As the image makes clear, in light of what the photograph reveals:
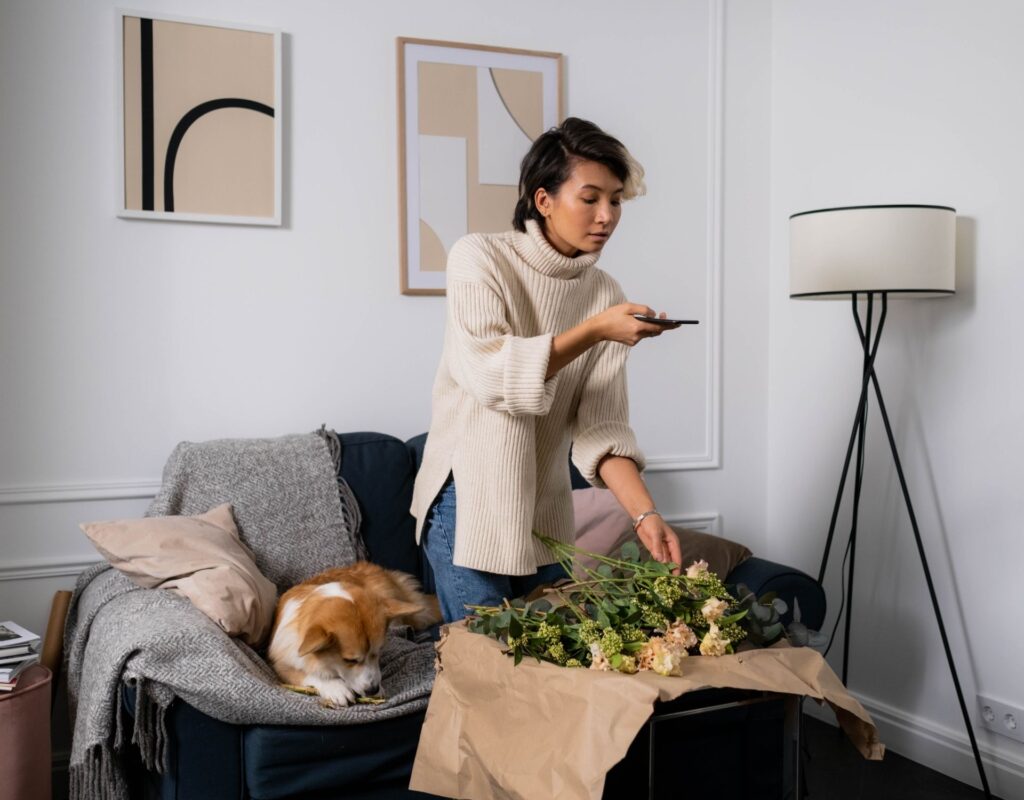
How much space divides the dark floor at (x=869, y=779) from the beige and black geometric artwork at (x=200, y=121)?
2185mm

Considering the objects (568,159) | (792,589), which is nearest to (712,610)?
(568,159)

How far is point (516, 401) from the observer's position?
1607mm

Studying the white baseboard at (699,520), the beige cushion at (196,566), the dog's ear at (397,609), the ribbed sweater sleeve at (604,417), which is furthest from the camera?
the white baseboard at (699,520)

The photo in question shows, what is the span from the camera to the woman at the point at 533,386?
5.37 ft

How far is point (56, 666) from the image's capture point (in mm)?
2645

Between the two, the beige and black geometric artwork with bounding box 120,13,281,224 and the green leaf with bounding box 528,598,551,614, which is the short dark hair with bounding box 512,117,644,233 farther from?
the beige and black geometric artwork with bounding box 120,13,281,224

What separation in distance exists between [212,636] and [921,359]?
206cm

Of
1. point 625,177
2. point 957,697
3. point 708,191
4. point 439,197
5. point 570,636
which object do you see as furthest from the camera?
point 708,191

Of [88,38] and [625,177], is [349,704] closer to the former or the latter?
[625,177]

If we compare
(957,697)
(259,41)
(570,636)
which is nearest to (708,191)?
(259,41)

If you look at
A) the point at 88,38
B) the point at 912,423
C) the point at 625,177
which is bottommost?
the point at 912,423

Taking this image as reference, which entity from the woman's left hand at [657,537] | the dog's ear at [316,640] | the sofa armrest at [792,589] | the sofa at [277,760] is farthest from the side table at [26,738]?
the sofa armrest at [792,589]

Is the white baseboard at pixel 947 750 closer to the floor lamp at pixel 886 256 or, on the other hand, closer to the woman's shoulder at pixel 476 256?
the floor lamp at pixel 886 256

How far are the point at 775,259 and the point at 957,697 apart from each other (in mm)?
1549
